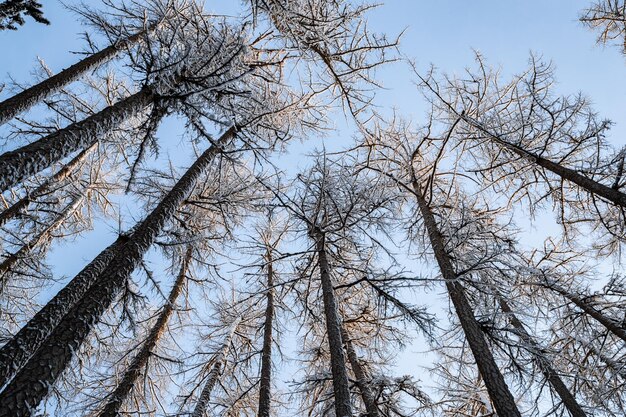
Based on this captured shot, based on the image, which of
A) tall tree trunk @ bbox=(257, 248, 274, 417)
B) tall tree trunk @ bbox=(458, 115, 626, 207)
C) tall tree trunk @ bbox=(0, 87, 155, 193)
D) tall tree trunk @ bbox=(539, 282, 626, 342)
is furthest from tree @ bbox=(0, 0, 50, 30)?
tall tree trunk @ bbox=(539, 282, 626, 342)

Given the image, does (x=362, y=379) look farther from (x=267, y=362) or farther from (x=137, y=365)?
(x=137, y=365)

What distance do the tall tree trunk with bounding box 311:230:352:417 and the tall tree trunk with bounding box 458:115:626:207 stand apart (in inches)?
135

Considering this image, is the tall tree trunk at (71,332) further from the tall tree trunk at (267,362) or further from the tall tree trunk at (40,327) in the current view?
the tall tree trunk at (267,362)

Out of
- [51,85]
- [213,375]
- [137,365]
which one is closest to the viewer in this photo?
[51,85]

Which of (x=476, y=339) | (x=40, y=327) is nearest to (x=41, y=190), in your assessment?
(x=40, y=327)

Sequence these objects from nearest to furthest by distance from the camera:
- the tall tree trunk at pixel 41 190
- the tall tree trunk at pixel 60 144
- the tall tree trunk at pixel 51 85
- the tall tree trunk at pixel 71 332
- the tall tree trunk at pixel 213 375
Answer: the tall tree trunk at pixel 71 332 → the tall tree trunk at pixel 60 144 → the tall tree trunk at pixel 51 85 → the tall tree trunk at pixel 213 375 → the tall tree trunk at pixel 41 190

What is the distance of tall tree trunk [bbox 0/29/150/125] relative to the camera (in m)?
6.08

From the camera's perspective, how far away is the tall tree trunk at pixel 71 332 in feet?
8.97

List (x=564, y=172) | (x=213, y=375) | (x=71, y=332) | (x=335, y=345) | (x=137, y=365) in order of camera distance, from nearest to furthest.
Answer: (x=71, y=332), (x=335, y=345), (x=564, y=172), (x=137, y=365), (x=213, y=375)

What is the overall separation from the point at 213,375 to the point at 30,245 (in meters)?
5.34

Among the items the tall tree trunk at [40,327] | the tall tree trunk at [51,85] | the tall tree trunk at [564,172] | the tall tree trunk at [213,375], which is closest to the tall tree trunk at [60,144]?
the tall tree trunk at [51,85]

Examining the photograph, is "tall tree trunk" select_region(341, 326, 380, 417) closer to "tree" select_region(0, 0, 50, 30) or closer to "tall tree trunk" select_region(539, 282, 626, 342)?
"tall tree trunk" select_region(539, 282, 626, 342)

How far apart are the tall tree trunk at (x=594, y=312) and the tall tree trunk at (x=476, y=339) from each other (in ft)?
6.94

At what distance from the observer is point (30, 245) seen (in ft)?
28.3
